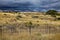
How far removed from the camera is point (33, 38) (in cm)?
1536

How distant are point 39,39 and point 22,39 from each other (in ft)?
4.26

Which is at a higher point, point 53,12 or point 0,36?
point 0,36

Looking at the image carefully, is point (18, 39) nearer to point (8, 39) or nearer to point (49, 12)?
point (8, 39)

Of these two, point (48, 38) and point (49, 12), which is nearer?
point (48, 38)

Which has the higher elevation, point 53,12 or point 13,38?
point 13,38

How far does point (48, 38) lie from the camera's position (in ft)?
50.3

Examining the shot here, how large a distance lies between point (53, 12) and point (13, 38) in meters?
67.8

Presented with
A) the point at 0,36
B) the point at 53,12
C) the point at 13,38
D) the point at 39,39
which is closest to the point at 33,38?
the point at 39,39

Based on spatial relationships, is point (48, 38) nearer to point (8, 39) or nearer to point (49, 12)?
point (8, 39)

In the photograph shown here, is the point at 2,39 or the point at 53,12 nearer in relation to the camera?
the point at 2,39

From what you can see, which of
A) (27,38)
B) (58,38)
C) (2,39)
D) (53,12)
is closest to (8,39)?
(2,39)

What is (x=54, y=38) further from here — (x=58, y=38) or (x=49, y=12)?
(x=49, y=12)

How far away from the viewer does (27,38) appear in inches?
600

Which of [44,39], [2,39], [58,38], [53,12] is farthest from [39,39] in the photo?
[53,12]
